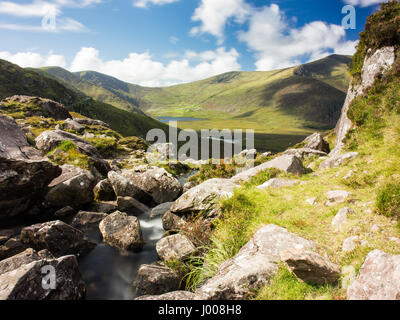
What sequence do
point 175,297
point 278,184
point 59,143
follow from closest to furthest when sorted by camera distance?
point 175,297 → point 278,184 → point 59,143

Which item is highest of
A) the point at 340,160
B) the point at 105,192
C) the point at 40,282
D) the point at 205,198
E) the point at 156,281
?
the point at 340,160

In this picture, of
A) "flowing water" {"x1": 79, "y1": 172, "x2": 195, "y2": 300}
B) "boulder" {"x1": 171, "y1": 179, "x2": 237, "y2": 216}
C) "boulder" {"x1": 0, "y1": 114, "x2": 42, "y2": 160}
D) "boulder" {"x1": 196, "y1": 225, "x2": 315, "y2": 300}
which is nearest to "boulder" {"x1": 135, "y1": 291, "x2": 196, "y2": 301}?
"boulder" {"x1": 196, "y1": 225, "x2": 315, "y2": 300}

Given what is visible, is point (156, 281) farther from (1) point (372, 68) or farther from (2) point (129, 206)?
(1) point (372, 68)

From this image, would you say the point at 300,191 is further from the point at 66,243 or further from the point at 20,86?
the point at 20,86

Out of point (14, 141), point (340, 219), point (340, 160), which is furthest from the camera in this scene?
point (14, 141)

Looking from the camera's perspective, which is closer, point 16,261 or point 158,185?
point 16,261

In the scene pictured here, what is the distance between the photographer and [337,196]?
10352 mm

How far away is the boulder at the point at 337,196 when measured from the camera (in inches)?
397

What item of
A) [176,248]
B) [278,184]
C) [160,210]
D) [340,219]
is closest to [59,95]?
[160,210]

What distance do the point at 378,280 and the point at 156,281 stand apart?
335 inches

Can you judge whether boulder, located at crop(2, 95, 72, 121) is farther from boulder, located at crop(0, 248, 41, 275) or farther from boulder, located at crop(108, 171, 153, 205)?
boulder, located at crop(0, 248, 41, 275)

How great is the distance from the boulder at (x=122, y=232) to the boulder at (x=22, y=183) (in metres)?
5.67
